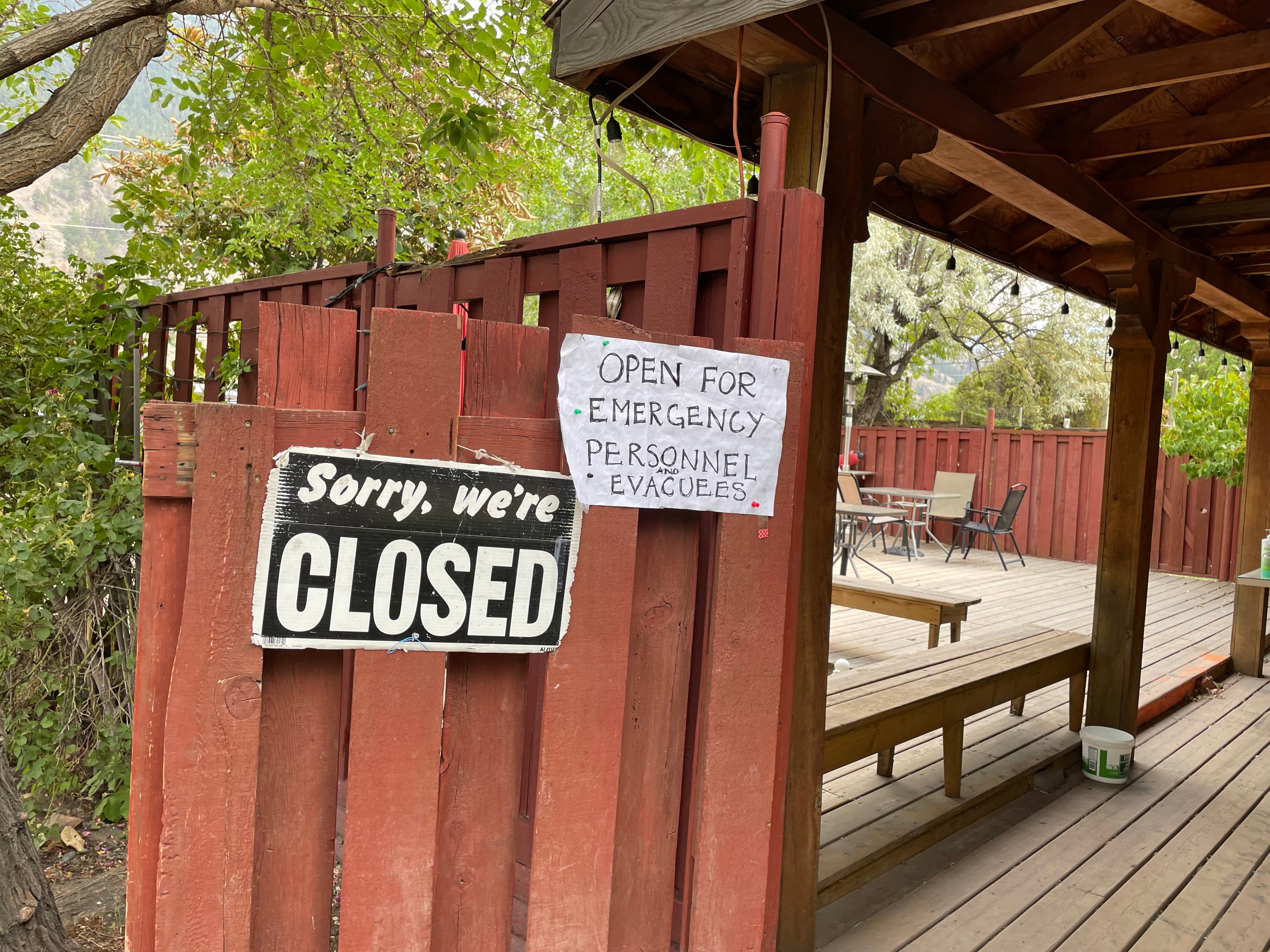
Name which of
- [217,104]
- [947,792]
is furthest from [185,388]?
[947,792]

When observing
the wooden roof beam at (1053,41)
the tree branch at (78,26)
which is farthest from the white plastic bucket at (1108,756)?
the tree branch at (78,26)

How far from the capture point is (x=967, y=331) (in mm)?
19984

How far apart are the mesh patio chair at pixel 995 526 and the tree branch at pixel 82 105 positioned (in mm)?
9637

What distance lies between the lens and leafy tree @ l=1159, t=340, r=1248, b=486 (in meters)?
9.61

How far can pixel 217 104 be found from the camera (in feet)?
15.8

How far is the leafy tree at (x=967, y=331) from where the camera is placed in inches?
693

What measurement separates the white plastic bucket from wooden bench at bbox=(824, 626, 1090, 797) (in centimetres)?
30

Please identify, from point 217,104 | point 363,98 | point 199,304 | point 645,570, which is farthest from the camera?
point 363,98

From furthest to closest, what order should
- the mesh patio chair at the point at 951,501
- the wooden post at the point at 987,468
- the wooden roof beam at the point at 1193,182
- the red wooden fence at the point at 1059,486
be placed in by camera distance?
1. the wooden post at the point at 987,468
2. the mesh patio chair at the point at 951,501
3. the red wooden fence at the point at 1059,486
4. the wooden roof beam at the point at 1193,182

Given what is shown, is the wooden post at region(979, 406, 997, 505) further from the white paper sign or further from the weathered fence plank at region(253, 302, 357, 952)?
the weathered fence plank at region(253, 302, 357, 952)

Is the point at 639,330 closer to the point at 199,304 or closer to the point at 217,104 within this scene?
the point at 199,304

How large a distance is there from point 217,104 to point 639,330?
444 centimetres

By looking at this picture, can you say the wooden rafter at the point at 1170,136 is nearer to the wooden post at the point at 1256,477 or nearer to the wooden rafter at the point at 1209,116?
the wooden rafter at the point at 1209,116

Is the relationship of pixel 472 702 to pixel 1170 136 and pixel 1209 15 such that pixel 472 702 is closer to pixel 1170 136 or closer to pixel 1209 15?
pixel 1209 15
